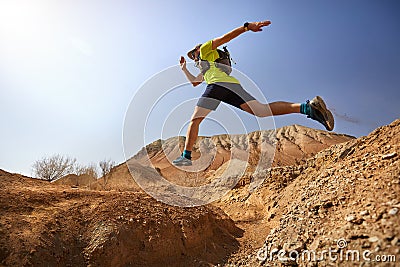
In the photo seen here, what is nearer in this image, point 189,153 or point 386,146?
point 386,146

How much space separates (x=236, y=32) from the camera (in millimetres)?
3965

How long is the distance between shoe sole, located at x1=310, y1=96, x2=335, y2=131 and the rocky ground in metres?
0.59

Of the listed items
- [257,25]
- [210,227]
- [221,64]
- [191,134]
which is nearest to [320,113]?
[257,25]

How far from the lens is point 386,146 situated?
144 inches

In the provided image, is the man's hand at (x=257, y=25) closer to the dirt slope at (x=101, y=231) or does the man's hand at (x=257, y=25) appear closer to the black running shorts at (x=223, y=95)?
the black running shorts at (x=223, y=95)

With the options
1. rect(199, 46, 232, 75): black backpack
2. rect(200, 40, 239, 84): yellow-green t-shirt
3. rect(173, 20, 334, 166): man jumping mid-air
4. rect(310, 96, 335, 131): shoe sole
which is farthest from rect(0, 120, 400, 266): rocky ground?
rect(199, 46, 232, 75): black backpack

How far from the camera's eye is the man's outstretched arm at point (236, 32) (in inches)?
150

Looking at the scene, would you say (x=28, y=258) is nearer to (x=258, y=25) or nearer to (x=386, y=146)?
(x=258, y=25)

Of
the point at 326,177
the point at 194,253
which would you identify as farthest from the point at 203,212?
the point at 326,177

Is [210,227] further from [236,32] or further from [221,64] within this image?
[236,32]

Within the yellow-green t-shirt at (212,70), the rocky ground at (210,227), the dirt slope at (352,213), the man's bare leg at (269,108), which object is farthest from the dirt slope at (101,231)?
the yellow-green t-shirt at (212,70)

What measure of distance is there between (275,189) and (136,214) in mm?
5174

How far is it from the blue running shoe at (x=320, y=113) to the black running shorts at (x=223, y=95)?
2.65ft

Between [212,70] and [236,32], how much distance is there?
24.1 inches
